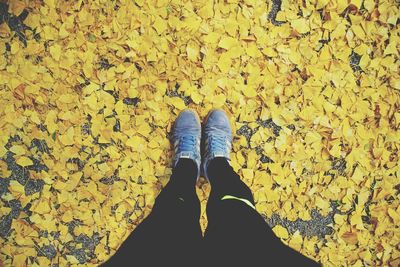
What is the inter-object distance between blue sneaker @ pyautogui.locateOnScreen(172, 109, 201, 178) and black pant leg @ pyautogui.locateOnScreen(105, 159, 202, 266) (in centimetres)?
27

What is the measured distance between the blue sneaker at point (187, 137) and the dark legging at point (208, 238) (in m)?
0.27

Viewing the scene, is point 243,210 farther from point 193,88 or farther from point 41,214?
point 41,214

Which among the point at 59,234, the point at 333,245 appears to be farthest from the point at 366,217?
the point at 59,234

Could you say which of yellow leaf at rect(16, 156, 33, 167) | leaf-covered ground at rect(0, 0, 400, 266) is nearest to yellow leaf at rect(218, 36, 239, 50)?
leaf-covered ground at rect(0, 0, 400, 266)

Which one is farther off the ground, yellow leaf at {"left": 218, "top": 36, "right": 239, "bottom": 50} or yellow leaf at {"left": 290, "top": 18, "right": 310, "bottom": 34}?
yellow leaf at {"left": 290, "top": 18, "right": 310, "bottom": 34}

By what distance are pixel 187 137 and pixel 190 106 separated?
0.16 metres

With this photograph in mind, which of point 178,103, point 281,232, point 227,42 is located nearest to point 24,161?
point 178,103

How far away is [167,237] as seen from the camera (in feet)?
3.78

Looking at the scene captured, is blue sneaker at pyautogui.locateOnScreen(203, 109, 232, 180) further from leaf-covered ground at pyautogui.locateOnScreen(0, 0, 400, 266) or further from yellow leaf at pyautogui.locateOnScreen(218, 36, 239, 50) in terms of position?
yellow leaf at pyautogui.locateOnScreen(218, 36, 239, 50)

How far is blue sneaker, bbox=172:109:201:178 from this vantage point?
1.58 metres

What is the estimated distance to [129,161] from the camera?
5.41 feet

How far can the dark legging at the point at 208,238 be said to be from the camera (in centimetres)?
110

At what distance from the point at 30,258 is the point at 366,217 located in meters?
1.58

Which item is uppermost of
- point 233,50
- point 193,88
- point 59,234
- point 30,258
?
point 233,50
